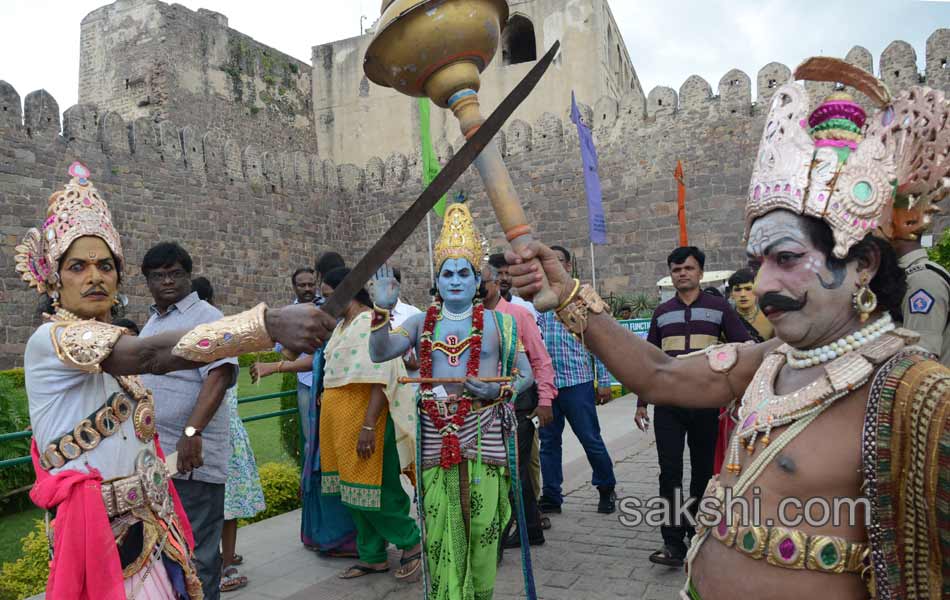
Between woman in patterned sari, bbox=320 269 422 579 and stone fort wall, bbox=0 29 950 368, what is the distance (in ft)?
32.4

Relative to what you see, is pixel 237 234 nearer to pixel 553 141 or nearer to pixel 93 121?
pixel 93 121

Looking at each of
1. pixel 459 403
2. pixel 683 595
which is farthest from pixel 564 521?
pixel 683 595

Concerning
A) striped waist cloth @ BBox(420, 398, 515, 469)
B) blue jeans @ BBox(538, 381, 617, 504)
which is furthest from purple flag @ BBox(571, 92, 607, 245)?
striped waist cloth @ BBox(420, 398, 515, 469)

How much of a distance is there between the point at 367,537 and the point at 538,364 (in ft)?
5.29

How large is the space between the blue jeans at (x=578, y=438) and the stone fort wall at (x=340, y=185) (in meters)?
10.3

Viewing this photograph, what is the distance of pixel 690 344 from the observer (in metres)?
4.41

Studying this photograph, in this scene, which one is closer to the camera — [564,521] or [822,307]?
[822,307]

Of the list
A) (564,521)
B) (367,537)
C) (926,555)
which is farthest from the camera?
(564,521)

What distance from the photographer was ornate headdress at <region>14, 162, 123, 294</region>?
2184 mm

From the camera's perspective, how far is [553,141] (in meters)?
17.3

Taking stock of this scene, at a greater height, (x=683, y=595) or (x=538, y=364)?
(x=538, y=364)

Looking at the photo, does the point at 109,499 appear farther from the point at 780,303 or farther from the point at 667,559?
the point at 667,559

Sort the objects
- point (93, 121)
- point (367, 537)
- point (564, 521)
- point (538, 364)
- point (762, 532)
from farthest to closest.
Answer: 1. point (93, 121)
2. point (564, 521)
3. point (538, 364)
4. point (367, 537)
5. point (762, 532)

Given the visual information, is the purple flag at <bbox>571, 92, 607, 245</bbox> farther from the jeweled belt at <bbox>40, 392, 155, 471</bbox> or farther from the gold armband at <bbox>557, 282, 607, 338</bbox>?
the jeweled belt at <bbox>40, 392, 155, 471</bbox>
